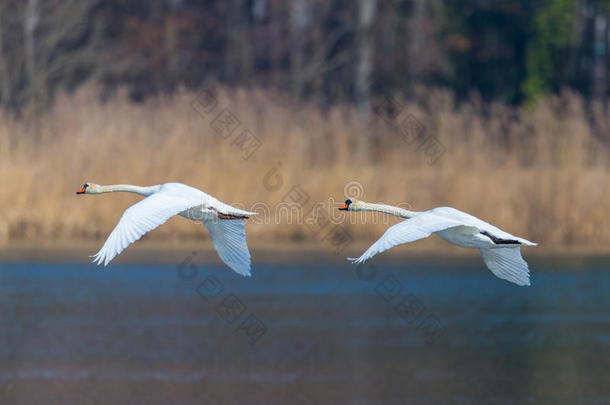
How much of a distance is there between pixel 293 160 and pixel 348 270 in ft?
5.77

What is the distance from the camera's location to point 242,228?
29.9 ft

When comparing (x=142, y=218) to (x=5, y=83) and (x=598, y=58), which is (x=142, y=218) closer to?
(x=5, y=83)

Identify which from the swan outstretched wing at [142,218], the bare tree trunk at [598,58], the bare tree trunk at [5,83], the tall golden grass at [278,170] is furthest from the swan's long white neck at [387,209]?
the bare tree trunk at [598,58]

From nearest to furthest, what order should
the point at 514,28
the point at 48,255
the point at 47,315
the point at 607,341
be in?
1. the point at 607,341
2. the point at 47,315
3. the point at 48,255
4. the point at 514,28

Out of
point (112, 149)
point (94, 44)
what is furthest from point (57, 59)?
point (112, 149)

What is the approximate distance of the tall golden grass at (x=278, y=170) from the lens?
54.9 ft

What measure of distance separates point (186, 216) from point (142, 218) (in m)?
0.62

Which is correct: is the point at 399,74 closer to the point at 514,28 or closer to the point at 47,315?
the point at 514,28

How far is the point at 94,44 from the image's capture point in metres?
28.1

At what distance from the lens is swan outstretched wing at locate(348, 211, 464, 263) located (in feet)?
25.6

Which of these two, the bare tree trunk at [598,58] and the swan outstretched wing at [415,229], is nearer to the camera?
the swan outstretched wing at [415,229]

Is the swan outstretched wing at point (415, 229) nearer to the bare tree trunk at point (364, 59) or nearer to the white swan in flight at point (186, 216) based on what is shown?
the white swan in flight at point (186, 216)

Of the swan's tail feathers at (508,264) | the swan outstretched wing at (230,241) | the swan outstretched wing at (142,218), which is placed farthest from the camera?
the swan outstretched wing at (230,241)

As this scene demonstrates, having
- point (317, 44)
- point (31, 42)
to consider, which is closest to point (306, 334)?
point (31, 42)
